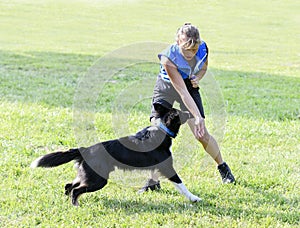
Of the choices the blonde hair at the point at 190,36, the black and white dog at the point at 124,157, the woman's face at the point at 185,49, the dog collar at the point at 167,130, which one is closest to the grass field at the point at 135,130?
the black and white dog at the point at 124,157

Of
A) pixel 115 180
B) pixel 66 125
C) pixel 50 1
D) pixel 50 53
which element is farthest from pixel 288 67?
pixel 50 1

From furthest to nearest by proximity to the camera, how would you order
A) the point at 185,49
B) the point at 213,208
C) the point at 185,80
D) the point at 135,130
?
the point at 135,130 → the point at 185,80 → the point at 185,49 → the point at 213,208

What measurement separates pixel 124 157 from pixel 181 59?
115 cm

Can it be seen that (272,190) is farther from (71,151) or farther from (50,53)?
(50,53)

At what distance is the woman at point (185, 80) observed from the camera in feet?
15.6

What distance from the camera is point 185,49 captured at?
4797 mm

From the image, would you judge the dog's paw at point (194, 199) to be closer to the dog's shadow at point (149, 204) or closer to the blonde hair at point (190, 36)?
the dog's shadow at point (149, 204)

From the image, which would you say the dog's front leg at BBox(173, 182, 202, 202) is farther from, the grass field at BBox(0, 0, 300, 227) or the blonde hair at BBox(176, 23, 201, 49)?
the blonde hair at BBox(176, 23, 201, 49)

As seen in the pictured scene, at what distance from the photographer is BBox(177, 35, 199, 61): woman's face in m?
4.74

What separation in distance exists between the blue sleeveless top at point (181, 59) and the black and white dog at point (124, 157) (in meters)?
0.44

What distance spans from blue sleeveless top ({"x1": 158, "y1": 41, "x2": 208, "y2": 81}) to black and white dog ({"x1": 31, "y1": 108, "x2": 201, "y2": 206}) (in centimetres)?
44

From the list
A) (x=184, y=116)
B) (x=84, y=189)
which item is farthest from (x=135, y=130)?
(x=84, y=189)

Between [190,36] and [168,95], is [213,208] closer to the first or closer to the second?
[168,95]

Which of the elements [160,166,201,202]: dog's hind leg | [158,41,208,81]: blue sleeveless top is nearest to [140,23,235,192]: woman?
[158,41,208,81]: blue sleeveless top
